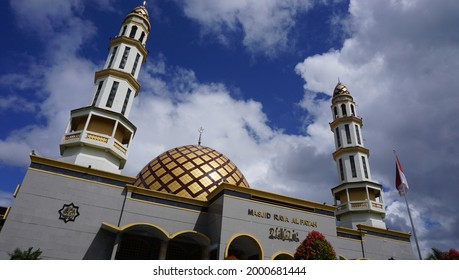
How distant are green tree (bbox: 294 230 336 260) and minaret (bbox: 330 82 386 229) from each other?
11.6 metres

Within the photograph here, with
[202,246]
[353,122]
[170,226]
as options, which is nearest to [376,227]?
[353,122]

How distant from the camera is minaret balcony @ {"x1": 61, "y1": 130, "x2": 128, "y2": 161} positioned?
15.9 meters

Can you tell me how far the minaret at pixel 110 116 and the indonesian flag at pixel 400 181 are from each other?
15.5m

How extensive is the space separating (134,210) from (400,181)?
1468 centimetres

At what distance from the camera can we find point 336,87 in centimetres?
2894

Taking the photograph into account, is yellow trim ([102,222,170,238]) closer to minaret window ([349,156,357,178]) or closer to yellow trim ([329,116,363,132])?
minaret window ([349,156,357,178])

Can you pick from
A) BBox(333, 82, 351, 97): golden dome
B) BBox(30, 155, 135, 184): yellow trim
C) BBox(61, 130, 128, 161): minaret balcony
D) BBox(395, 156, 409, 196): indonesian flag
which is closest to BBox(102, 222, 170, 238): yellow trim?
BBox(30, 155, 135, 184): yellow trim

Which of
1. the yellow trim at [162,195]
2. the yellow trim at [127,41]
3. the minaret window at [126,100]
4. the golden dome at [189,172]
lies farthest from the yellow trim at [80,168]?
the yellow trim at [127,41]

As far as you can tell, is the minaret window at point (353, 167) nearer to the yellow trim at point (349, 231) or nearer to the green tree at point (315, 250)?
the yellow trim at point (349, 231)

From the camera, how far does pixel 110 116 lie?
1677 cm

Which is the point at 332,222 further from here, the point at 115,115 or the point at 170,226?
the point at 115,115

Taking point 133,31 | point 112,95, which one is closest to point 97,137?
point 112,95
